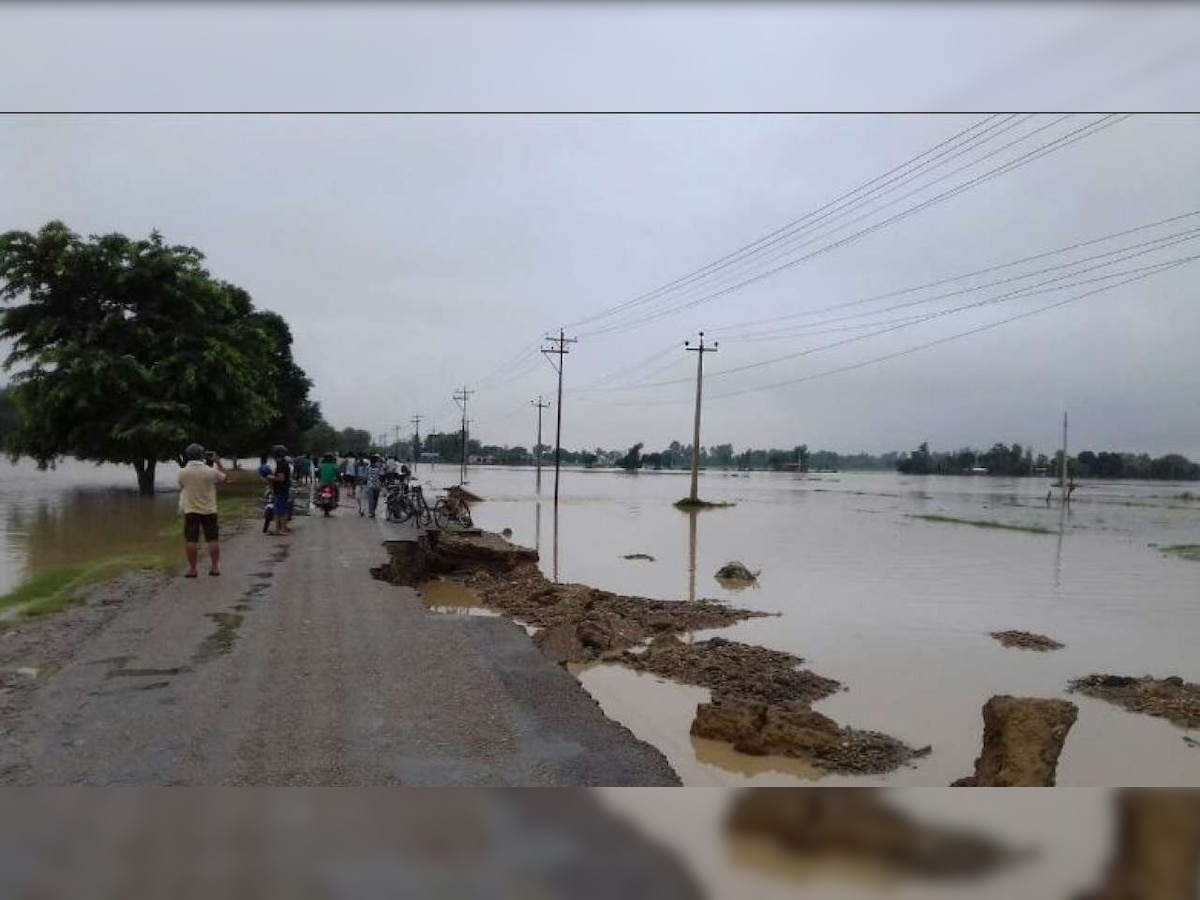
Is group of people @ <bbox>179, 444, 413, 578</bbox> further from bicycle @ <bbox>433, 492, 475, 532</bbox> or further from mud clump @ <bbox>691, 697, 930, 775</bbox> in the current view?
mud clump @ <bbox>691, 697, 930, 775</bbox>

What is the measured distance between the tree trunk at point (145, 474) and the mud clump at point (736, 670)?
873 inches

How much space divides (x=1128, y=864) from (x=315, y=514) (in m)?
18.8

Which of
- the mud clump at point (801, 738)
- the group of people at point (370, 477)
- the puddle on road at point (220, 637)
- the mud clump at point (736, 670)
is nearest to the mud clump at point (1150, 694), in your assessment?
the mud clump at point (736, 670)

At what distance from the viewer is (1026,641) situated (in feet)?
33.9

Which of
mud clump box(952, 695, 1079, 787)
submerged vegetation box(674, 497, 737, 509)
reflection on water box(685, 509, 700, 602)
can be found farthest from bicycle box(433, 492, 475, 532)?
submerged vegetation box(674, 497, 737, 509)

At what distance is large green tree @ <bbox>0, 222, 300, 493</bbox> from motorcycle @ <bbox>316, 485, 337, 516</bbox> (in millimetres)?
6794

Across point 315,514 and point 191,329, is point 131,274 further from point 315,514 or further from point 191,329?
point 315,514

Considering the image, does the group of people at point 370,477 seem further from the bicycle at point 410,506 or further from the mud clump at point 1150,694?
the mud clump at point 1150,694

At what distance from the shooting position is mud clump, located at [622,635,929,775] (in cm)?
545

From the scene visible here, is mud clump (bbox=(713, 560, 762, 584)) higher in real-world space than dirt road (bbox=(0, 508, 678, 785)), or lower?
lower

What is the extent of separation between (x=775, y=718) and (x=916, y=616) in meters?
7.25

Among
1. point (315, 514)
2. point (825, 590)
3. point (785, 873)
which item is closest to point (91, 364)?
point (315, 514)

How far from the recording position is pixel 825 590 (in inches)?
569

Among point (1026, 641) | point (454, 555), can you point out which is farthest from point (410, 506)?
point (1026, 641)
